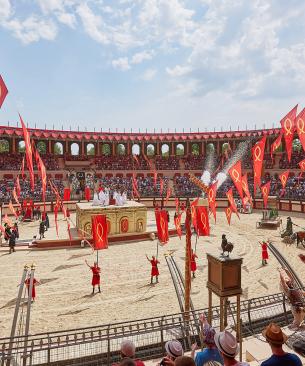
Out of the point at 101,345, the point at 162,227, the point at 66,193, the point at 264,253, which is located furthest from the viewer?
the point at 66,193

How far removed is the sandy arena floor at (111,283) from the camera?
10922mm

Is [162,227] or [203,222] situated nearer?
[162,227]

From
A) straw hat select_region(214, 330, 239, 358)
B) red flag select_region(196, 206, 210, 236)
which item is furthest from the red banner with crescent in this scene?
straw hat select_region(214, 330, 239, 358)

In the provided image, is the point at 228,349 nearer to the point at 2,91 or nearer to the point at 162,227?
the point at 2,91

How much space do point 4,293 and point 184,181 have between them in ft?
129

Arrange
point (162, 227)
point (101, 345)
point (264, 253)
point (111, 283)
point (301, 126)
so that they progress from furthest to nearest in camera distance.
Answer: point (162, 227)
point (264, 253)
point (301, 126)
point (111, 283)
point (101, 345)

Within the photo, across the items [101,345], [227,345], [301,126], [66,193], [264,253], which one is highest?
[301,126]

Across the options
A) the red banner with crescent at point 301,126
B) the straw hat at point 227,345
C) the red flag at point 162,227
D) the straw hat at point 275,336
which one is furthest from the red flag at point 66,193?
the straw hat at point 275,336

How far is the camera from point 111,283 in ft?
46.7

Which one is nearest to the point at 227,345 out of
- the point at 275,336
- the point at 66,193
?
the point at 275,336

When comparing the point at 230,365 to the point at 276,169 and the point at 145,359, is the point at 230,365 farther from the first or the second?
the point at 276,169

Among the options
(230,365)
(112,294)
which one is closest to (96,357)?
(230,365)

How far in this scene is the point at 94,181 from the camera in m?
48.8

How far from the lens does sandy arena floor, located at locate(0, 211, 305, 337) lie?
1092 cm
